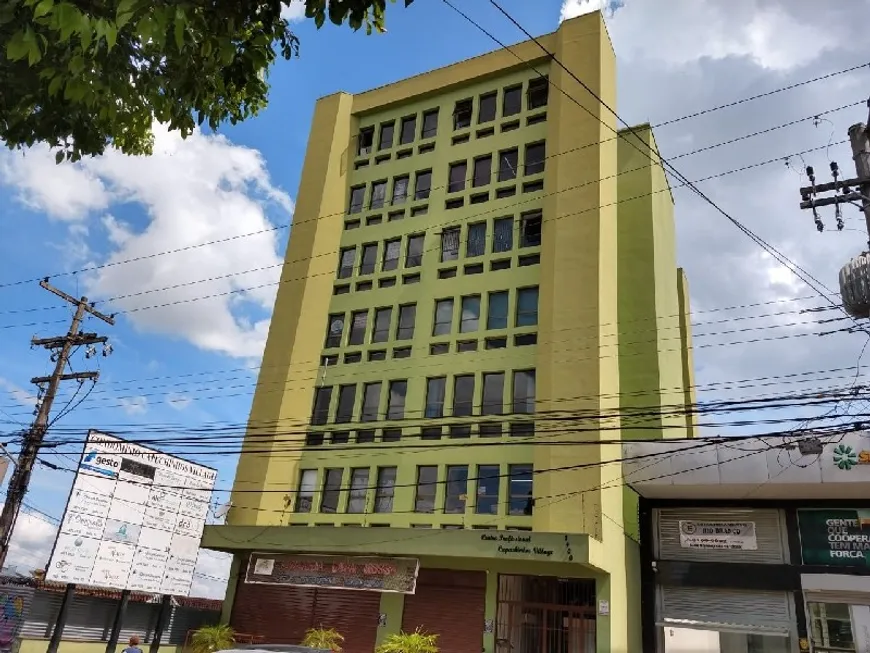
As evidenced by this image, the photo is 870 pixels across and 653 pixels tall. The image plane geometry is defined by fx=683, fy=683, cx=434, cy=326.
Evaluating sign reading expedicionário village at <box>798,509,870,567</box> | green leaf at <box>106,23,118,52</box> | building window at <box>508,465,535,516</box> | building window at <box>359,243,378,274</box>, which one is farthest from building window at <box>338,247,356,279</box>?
green leaf at <box>106,23,118,52</box>

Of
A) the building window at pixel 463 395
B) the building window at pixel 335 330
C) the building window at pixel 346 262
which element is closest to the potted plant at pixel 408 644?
the building window at pixel 463 395

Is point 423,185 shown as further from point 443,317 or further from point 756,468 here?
point 756,468

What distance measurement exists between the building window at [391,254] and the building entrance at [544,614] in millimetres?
14498

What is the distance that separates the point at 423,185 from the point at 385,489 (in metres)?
14.2

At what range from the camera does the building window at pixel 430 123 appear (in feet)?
110

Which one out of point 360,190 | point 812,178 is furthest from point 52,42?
point 360,190

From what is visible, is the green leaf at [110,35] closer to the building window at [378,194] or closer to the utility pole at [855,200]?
the utility pole at [855,200]

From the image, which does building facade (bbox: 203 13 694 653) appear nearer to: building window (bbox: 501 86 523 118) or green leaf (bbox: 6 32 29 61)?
building window (bbox: 501 86 523 118)

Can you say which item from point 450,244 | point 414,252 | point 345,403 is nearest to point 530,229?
point 450,244

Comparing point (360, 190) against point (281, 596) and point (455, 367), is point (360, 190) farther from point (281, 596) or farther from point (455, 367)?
point (281, 596)

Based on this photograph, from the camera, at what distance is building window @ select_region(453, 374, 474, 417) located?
2642 cm

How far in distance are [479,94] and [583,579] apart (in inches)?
872

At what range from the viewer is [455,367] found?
89.5 feet

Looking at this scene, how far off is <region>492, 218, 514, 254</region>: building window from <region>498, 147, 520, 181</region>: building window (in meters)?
2.09
